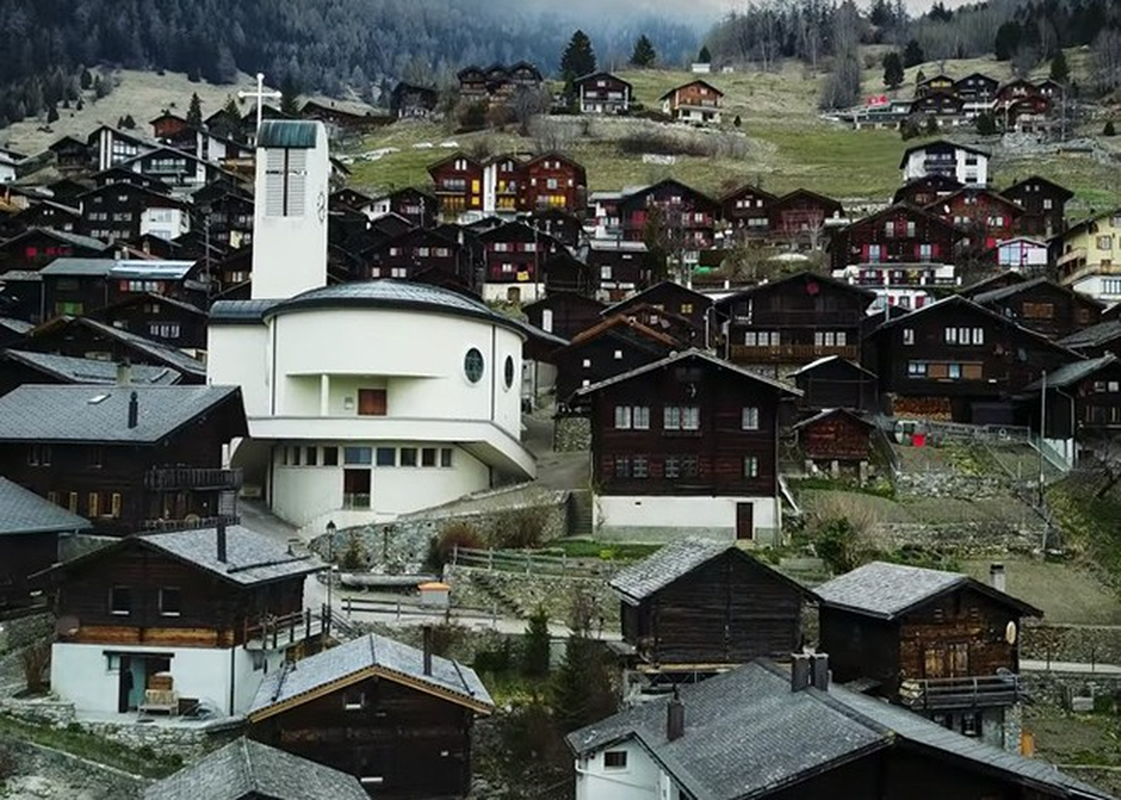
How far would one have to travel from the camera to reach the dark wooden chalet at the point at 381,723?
2669 centimetres

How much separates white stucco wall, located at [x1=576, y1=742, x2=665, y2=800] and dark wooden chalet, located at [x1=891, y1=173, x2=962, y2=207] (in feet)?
233

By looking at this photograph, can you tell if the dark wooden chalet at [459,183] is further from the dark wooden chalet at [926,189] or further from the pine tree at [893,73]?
the pine tree at [893,73]

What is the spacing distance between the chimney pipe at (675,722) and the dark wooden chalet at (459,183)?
78733mm

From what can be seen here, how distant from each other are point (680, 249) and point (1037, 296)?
26759mm

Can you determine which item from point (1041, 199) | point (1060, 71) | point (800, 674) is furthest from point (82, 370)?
point (1060, 71)

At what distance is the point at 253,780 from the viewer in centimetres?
2095

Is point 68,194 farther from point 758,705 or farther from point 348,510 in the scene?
point 758,705

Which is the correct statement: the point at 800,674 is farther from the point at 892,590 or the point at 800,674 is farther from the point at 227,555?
the point at 227,555

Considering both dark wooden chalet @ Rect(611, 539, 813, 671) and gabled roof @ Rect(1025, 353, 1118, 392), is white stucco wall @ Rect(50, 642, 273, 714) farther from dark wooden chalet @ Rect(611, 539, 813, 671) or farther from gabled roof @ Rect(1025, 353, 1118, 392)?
gabled roof @ Rect(1025, 353, 1118, 392)

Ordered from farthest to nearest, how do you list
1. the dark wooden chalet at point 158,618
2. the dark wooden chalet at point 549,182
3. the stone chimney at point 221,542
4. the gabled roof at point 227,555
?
1. the dark wooden chalet at point 549,182
2. the stone chimney at point 221,542
3. the gabled roof at point 227,555
4. the dark wooden chalet at point 158,618

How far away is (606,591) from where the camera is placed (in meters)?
36.1

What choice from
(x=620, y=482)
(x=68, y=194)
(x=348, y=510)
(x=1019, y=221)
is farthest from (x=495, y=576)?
(x=68, y=194)

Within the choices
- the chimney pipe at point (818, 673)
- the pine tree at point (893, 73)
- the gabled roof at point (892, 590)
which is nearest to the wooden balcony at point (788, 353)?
the gabled roof at point (892, 590)

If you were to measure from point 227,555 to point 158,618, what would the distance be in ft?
6.89
